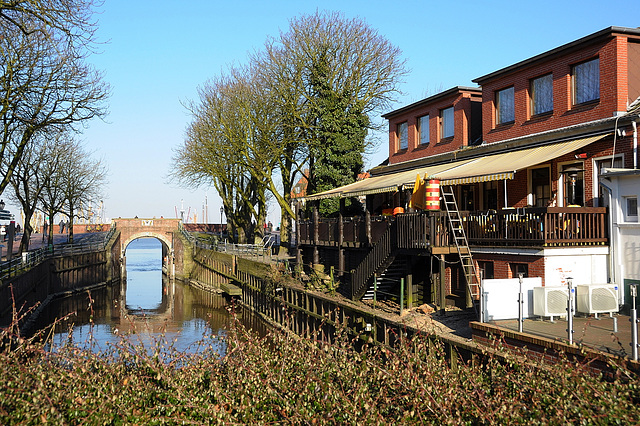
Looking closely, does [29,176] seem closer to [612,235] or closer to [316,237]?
[316,237]

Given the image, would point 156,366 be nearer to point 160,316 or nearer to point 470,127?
point 470,127

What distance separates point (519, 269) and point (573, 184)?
3152mm

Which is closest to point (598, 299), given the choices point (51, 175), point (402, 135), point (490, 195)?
point (490, 195)

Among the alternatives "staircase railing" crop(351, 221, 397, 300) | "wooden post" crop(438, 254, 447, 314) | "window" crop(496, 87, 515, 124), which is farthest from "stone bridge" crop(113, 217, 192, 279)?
"wooden post" crop(438, 254, 447, 314)

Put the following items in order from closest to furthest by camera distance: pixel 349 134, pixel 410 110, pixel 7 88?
pixel 7 88 < pixel 410 110 < pixel 349 134

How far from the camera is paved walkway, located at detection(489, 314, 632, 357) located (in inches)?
461

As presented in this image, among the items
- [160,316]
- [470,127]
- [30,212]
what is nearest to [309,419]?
[470,127]

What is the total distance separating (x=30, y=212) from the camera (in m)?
41.4

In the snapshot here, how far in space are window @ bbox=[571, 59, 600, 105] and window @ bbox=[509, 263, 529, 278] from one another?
17.3 ft

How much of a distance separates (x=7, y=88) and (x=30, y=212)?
971 inches

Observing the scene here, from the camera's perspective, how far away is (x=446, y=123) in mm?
24766

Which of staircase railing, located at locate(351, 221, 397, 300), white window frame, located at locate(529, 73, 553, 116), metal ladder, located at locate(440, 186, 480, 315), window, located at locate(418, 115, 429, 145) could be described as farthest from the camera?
window, located at locate(418, 115, 429, 145)

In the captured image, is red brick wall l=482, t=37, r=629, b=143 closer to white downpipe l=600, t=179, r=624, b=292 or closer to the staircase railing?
white downpipe l=600, t=179, r=624, b=292

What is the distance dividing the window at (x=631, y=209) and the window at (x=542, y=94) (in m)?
4.45
